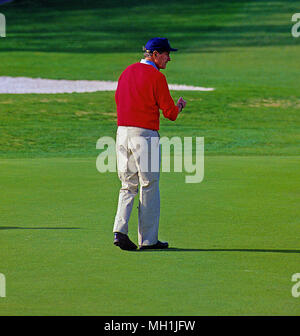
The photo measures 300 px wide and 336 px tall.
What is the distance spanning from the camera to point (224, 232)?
30.0 feet

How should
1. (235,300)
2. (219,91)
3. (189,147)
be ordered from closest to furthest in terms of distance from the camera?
1. (235,300)
2. (189,147)
3. (219,91)

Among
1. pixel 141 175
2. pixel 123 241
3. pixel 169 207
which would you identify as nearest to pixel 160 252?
pixel 123 241

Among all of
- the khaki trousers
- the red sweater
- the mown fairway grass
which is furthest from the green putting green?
the red sweater

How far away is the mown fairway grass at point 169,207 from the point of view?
6.62 m

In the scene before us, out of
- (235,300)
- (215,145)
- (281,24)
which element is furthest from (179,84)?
(235,300)

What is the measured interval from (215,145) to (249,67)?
52.0ft

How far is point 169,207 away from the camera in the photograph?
10680 mm

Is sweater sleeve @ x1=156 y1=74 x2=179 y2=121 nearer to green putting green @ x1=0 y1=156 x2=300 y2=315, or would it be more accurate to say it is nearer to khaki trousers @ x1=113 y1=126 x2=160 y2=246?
khaki trousers @ x1=113 y1=126 x2=160 y2=246

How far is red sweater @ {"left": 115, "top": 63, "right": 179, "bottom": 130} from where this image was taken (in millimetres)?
8398

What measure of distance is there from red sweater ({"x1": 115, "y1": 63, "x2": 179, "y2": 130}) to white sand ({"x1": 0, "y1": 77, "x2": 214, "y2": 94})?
18.8 m

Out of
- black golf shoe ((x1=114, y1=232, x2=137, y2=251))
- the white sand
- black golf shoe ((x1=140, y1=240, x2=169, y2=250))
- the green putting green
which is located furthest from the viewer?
the white sand

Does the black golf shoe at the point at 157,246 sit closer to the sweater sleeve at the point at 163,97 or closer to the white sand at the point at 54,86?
the sweater sleeve at the point at 163,97

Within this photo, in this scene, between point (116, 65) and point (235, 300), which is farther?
point (116, 65)

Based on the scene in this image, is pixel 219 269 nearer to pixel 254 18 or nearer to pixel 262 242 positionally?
pixel 262 242
